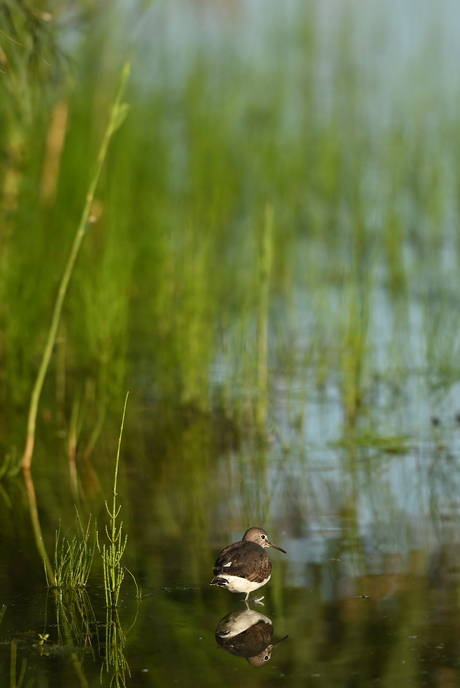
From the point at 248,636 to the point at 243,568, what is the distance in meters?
0.24

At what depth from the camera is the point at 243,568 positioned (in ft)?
13.6

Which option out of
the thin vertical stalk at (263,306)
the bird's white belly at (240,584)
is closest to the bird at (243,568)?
the bird's white belly at (240,584)

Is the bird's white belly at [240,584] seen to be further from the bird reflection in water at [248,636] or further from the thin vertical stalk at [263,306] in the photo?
the thin vertical stalk at [263,306]

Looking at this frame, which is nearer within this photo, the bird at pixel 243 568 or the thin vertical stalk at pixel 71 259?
the bird at pixel 243 568

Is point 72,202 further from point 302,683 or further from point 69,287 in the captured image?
point 302,683

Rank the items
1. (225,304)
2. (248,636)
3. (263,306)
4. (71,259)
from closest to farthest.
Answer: (248,636), (71,259), (263,306), (225,304)

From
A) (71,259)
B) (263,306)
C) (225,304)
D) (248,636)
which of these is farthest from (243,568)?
(225,304)

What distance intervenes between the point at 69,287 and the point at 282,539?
3239mm

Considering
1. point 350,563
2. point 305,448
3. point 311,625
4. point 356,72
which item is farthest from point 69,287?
point 356,72

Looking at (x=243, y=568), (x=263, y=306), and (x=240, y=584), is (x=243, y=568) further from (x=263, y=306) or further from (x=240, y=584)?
(x=263, y=306)

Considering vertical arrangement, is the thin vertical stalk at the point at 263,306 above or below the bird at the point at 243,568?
above

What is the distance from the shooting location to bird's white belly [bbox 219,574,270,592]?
4.12m

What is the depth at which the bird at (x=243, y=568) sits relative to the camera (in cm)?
413

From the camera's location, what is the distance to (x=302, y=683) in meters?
3.65
